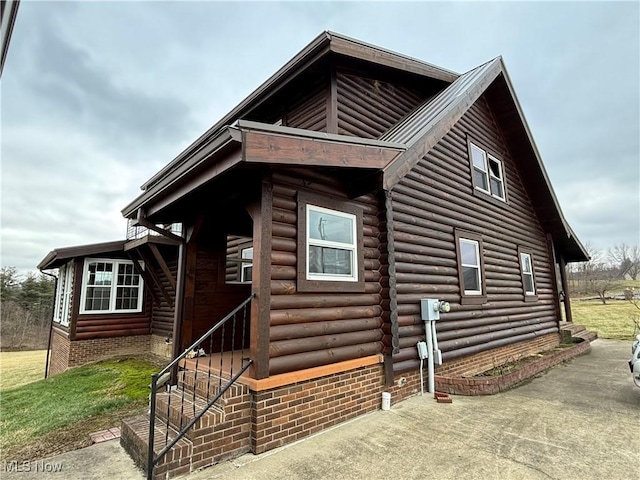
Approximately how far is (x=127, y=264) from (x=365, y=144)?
10603 millimetres

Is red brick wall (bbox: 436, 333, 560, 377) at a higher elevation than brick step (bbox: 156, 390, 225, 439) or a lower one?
lower

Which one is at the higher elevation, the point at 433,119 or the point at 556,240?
the point at 433,119

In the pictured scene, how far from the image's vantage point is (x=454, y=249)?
6965 mm

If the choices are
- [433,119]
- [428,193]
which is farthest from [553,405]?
[433,119]

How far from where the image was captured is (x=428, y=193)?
6.55 m

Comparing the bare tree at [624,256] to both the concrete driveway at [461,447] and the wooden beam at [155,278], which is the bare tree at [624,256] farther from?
the wooden beam at [155,278]

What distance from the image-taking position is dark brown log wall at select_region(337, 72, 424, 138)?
6.00 metres

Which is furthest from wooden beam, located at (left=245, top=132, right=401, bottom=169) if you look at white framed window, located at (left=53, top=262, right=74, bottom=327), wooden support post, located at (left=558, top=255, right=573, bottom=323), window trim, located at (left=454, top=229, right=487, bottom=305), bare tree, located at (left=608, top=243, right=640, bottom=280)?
bare tree, located at (left=608, top=243, right=640, bottom=280)

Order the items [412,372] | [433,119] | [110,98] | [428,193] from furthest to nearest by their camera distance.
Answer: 1. [110,98]
2. [428,193]
3. [433,119]
4. [412,372]

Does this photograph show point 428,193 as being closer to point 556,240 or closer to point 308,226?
point 308,226

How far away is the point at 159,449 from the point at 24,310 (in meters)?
35.1

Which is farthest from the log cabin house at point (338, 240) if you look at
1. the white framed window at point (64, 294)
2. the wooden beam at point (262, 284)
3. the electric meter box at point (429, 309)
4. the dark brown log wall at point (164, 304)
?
the white framed window at point (64, 294)

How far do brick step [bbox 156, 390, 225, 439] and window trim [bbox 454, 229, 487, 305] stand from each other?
5.36 metres

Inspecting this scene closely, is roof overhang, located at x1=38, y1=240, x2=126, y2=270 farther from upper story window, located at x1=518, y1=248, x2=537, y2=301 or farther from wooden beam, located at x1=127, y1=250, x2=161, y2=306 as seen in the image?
upper story window, located at x1=518, y1=248, x2=537, y2=301
